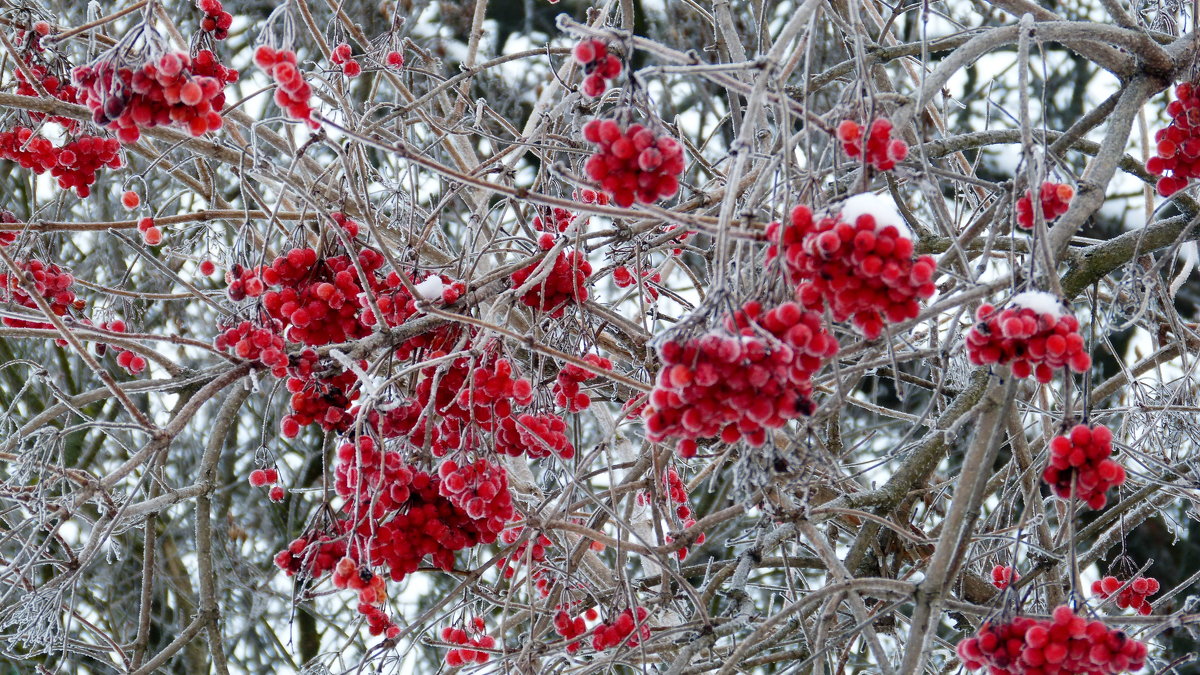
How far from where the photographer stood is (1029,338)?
53.5 inches

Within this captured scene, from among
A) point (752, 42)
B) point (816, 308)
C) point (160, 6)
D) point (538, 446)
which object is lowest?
point (816, 308)

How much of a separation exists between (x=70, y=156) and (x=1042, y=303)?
2.20m

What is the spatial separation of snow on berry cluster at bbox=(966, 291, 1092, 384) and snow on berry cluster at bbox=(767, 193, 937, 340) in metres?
0.10

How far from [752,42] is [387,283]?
4.57m

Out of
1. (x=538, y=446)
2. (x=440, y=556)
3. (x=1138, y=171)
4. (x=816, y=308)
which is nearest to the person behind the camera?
(x=816, y=308)

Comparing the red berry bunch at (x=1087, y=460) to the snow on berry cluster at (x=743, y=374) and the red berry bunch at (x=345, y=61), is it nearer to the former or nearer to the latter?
the snow on berry cluster at (x=743, y=374)

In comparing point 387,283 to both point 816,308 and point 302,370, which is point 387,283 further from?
point 816,308

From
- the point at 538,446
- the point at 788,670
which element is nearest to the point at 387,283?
the point at 538,446

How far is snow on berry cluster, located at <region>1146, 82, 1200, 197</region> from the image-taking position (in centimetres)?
198

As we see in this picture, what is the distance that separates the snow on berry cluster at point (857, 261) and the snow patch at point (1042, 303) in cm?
13

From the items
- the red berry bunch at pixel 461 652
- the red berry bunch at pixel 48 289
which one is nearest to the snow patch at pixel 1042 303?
the red berry bunch at pixel 461 652

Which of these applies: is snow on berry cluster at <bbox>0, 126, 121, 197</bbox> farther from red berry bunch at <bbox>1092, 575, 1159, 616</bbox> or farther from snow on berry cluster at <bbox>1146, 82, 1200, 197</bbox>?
red berry bunch at <bbox>1092, 575, 1159, 616</bbox>

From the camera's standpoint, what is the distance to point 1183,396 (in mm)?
2625

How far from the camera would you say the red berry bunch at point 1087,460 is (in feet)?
4.71
